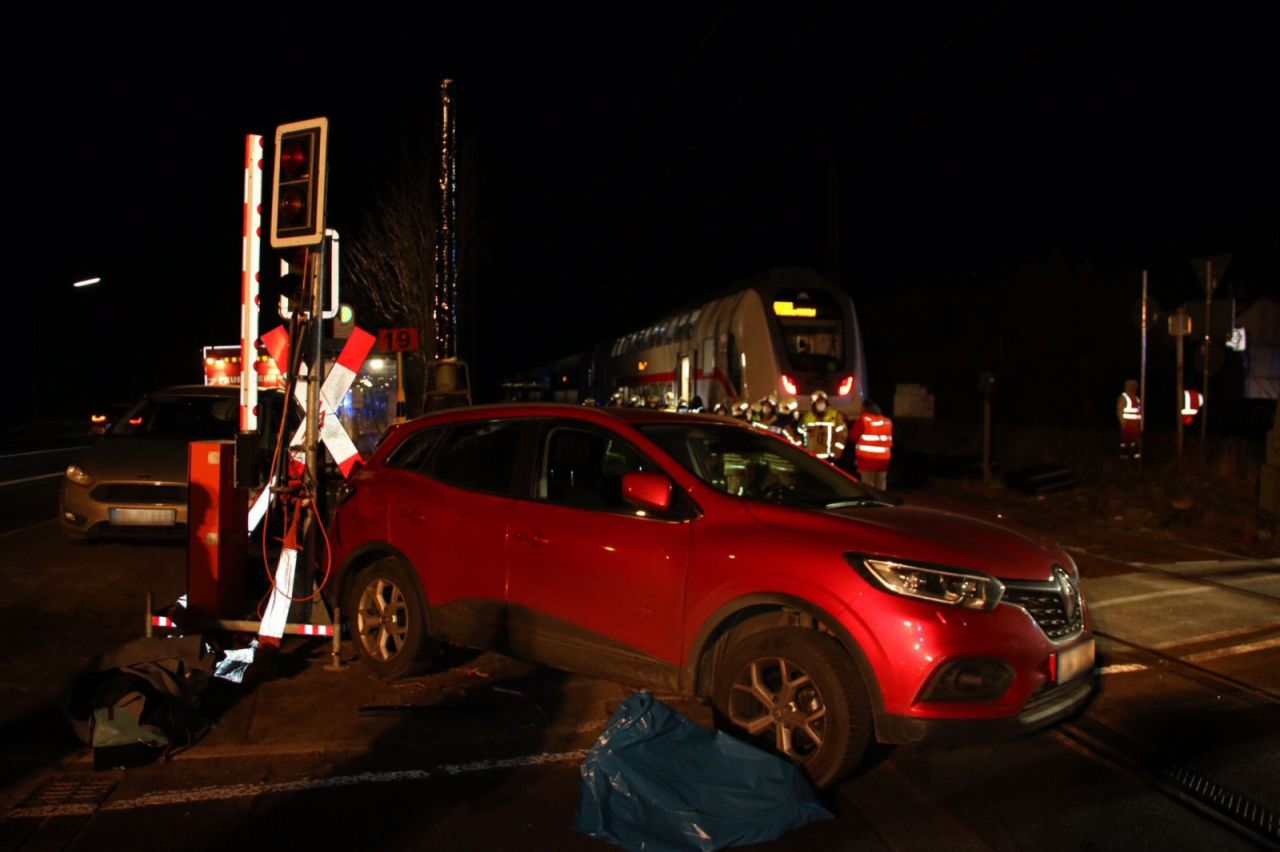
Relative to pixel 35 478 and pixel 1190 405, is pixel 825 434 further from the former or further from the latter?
pixel 35 478

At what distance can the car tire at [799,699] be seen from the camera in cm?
459

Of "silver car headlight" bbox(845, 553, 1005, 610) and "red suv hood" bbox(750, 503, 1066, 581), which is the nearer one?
"silver car headlight" bbox(845, 553, 1005, 610)

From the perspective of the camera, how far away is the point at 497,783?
192 inches

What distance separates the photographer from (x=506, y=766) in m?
5.11

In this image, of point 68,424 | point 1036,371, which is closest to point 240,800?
point 1036,371

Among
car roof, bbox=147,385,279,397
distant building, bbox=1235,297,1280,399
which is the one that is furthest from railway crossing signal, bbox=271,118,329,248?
distant building, bbox=1235,297,1280,399

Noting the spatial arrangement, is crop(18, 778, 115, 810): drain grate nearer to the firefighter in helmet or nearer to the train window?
the firefighter in helmet

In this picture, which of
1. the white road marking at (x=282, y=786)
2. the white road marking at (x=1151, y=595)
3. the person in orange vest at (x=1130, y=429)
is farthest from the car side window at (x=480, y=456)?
the person in orange vest at (x=1130, y=429)

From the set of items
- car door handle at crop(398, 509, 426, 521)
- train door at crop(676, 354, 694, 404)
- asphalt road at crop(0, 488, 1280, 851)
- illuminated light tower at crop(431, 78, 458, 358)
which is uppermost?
illuminated light tower at crop(431, 78, 458, 358)

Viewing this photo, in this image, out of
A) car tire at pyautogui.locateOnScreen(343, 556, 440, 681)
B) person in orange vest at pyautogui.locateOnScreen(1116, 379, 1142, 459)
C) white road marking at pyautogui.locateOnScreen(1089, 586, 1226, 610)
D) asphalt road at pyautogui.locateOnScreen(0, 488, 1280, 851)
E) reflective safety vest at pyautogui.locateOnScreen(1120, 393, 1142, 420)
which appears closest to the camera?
asphalt road at pyautogui.locateOnScreen(0, 488, 1280, 851)

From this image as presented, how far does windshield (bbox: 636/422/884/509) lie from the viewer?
588 centimetres

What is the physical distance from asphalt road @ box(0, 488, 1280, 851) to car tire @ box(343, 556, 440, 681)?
0.48ft

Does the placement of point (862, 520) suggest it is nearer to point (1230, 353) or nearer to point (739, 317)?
point (739, 317)

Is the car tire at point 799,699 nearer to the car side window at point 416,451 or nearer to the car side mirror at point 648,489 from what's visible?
the car side mirror at point 648,489
